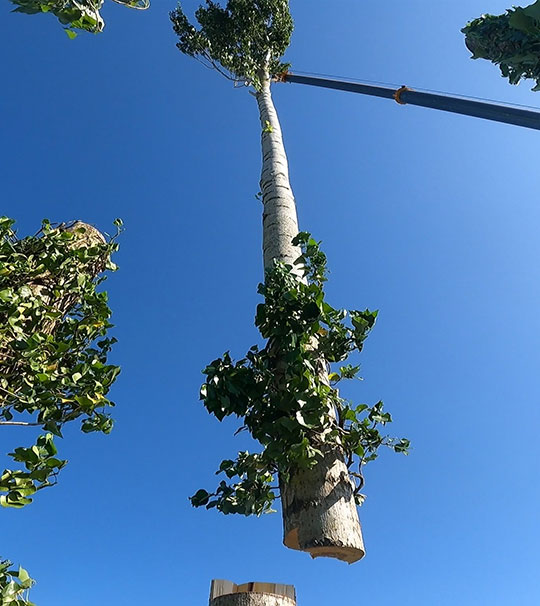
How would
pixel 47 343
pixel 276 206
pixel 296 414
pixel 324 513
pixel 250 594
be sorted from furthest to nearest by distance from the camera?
pixel 276 206
pixel 47 343
pixel 296 414
pixel 324 513
pixel 250 594

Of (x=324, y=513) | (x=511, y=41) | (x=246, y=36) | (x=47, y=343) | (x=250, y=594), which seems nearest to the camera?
(x=250, y=594)

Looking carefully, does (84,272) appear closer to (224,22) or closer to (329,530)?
(329,530)

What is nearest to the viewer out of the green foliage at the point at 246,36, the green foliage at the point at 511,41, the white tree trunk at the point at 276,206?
the white tree trunk at the point at 276,206

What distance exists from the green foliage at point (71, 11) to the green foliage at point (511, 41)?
3.13m

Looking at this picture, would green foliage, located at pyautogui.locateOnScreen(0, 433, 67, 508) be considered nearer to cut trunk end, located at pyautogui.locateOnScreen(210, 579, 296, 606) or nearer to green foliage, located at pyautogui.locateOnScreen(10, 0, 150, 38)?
cut trunk end, located at pyautogui.locateOnScreen(210, 579, 296, 606)

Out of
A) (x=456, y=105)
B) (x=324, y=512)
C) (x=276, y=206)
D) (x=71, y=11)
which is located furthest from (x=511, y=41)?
(x=324, y=512)

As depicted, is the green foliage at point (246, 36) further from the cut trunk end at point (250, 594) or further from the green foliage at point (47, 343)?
the cut trunk end at point (250, 594)

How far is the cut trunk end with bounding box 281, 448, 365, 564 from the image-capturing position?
198cm

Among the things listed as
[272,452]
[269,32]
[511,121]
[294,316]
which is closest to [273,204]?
[294,316]

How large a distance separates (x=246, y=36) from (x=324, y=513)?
10.2 m

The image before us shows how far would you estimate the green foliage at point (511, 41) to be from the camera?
3670mm

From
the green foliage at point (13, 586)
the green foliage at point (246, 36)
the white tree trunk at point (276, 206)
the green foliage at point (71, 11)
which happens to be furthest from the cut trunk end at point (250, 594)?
the green foliage at point (246, 36)

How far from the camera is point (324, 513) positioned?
205 cm

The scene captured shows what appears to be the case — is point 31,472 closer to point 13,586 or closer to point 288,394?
point 13,586
